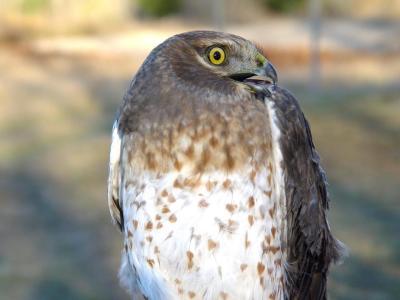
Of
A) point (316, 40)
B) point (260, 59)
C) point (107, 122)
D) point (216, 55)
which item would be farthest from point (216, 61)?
point (316, 40)

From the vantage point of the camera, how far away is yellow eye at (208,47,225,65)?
3.84 m

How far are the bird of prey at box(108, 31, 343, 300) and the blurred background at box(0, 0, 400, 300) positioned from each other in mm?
4719

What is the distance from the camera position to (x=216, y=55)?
386cm

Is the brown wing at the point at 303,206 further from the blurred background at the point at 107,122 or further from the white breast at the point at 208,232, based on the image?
the blurred background at the point at 107,122

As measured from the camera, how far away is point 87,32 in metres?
27.5

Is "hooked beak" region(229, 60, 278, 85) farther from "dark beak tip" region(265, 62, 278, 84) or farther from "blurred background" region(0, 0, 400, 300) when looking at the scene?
"blurred background" region(0, 0, 400, 300)

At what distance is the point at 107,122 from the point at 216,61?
12167mm

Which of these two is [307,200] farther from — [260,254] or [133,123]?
[133,123]

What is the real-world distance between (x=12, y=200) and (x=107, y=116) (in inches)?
196

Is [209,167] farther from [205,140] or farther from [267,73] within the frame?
[267,73]

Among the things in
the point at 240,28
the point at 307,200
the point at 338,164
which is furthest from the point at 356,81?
the point at 307,200

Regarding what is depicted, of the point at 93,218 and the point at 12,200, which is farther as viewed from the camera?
the point at 12,200

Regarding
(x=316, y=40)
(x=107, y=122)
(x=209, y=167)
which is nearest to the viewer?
(x=209, y=167)

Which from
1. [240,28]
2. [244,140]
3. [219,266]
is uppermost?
[244,140]
